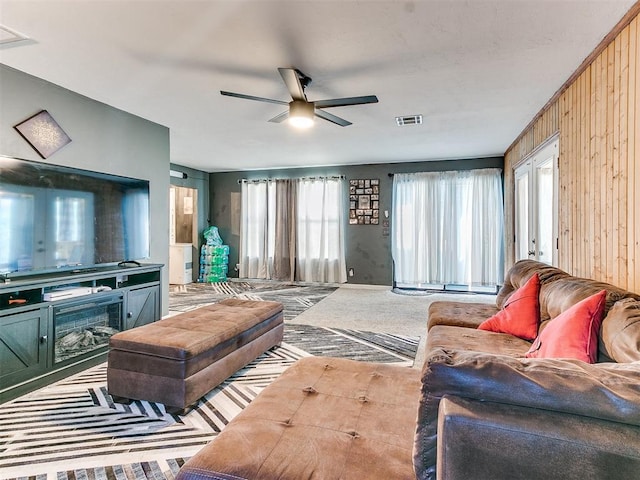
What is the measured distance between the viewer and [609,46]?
2.29 m

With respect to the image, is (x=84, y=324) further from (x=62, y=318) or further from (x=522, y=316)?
(x=522, y=316)

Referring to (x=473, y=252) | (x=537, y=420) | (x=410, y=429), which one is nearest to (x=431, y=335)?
(x=410, y=429)

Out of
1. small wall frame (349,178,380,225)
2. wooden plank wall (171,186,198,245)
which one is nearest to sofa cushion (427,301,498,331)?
small wall frame (349,178,380,225)

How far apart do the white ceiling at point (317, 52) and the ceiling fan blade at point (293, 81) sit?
0.56 feet

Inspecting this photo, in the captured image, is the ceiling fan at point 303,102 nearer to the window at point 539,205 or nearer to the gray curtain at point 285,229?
the window at point 539,205

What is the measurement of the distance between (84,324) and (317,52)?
2927 millimetres

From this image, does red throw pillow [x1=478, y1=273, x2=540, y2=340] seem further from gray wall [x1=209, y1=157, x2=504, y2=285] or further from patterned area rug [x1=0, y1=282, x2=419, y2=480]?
gray wall [x1=209, y1=157, x2=504, y2=285]

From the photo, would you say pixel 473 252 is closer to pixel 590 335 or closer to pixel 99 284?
pixel 590 335

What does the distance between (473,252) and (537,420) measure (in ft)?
A: 19.5

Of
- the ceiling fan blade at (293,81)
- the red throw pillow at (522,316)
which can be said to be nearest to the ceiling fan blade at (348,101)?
the ceiling fan blade at (293,81)

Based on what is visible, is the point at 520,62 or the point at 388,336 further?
the point at 388,336

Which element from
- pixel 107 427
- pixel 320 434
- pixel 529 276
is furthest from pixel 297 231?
pixel 320 434

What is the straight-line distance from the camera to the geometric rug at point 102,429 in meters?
1.68

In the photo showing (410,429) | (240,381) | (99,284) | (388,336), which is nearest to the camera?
(410,429)
